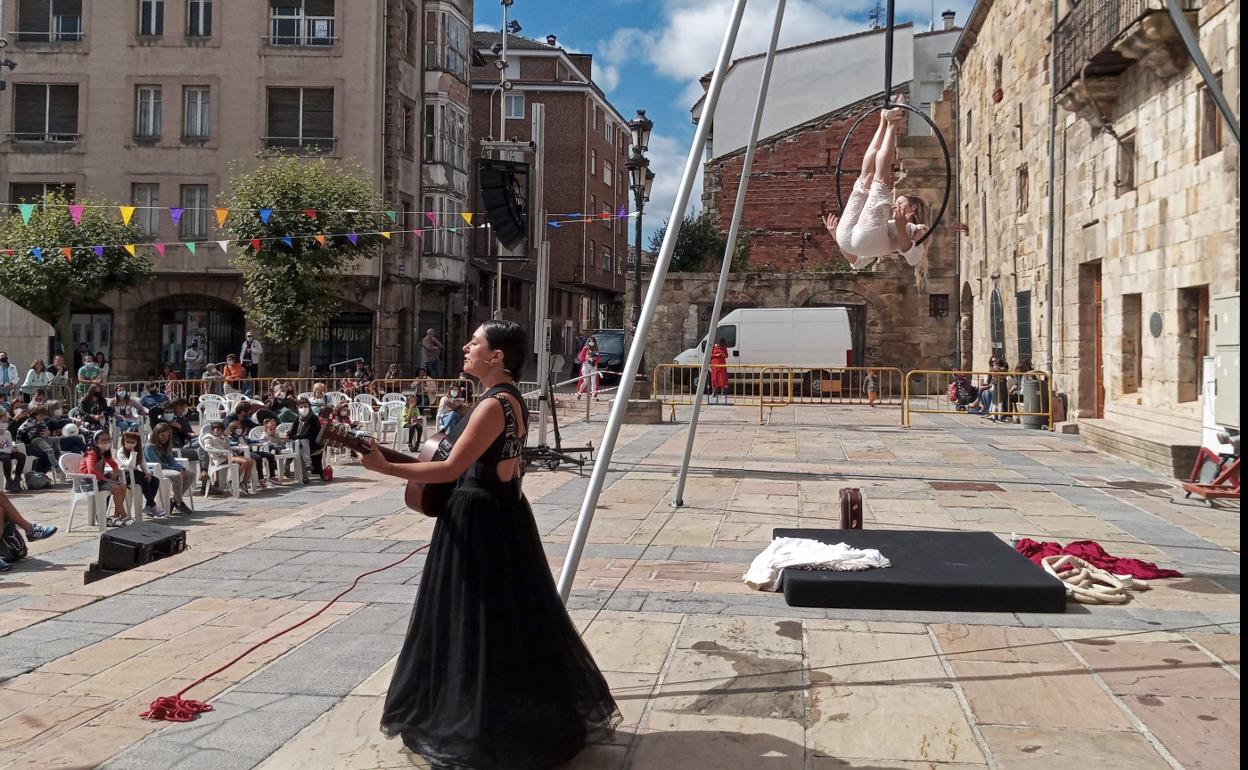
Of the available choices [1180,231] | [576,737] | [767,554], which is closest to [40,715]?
[576,737]

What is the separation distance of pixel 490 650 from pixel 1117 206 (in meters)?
15.2

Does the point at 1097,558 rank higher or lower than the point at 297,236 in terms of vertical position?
lower

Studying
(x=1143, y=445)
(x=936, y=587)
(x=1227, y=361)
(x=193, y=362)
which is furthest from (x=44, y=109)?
(x=936, y=587)

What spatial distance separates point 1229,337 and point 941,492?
10.3 feet

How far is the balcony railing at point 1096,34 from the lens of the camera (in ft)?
46.9

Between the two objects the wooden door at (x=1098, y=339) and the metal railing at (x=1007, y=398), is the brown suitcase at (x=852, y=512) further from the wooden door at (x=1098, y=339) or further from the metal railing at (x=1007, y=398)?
the metal railing at (x=1007, y=398)

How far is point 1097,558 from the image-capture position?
7.31m

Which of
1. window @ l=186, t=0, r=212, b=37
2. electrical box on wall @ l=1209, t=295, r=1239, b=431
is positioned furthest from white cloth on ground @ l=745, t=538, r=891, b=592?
window @ l=186, t=0, r=212, b=37

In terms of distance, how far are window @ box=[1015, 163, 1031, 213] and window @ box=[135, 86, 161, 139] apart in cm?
2258

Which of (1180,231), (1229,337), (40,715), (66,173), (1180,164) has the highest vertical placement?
(66,173)

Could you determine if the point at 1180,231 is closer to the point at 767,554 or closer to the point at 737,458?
the point at 737,458

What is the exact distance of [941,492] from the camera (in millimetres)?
11352

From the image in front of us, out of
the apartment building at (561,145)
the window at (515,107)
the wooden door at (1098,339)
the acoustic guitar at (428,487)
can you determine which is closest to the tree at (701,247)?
the apartment building at (561,145)

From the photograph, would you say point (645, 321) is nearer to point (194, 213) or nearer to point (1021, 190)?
point (1021, 190)
